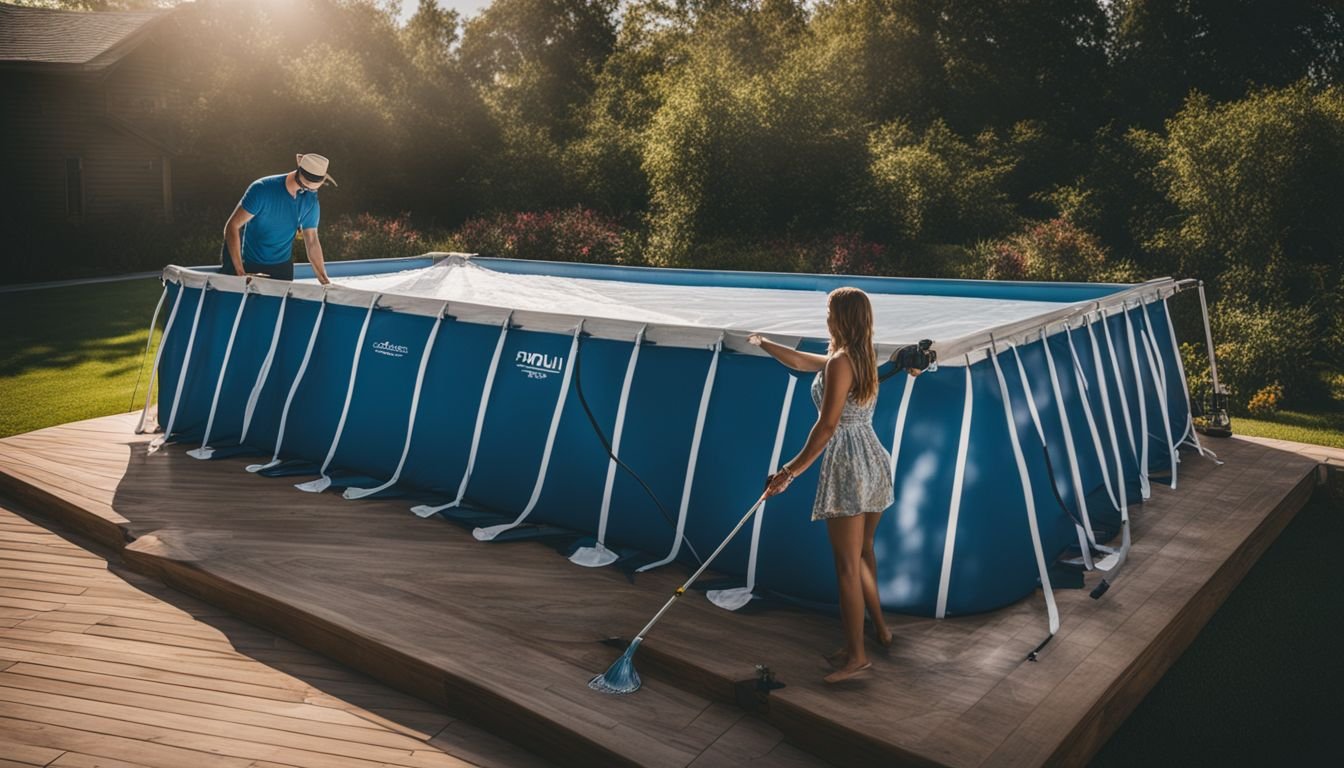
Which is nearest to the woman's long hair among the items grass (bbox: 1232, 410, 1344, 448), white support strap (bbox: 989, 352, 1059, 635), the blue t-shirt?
white support strap (bbox: 989, 352, 1059, 635)

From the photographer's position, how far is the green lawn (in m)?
9.41

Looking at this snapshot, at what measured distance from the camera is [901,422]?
432cm

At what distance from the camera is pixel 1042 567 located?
4332 mm

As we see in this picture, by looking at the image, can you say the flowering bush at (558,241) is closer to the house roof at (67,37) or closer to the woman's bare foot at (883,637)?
the house roof at (67,37)

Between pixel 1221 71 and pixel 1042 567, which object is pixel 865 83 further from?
pixel 1042 567

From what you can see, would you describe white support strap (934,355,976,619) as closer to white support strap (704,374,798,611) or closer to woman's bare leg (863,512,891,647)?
woman's bare leg (863,512,891,647)

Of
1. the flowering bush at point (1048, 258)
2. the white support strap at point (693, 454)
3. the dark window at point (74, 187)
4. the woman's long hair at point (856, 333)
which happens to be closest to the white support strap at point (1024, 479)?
the woman's long hair at point (856, 333)

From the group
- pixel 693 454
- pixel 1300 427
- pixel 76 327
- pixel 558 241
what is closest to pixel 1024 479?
pixel 693 454

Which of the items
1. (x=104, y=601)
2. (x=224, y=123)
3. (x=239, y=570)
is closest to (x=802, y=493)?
(x=239, y=570)

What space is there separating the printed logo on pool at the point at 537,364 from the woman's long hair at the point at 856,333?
2212mm

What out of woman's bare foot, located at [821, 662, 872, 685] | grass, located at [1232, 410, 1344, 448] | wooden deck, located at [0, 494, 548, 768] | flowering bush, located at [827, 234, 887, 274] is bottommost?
wooden deck, located at [0, 494, 548, 768]

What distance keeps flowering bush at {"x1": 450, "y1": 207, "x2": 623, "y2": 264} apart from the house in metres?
8.68

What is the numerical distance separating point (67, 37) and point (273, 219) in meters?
20.4

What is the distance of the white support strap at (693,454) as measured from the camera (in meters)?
4.86
